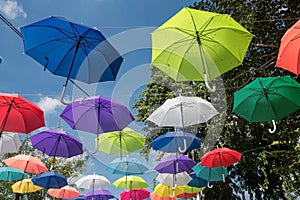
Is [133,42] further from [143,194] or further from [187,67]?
[143,194]

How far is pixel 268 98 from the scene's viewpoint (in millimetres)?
4320

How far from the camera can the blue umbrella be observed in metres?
6.11

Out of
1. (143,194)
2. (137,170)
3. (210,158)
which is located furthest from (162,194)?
(210,158)

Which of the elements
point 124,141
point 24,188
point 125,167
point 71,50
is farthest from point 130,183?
point 71,50

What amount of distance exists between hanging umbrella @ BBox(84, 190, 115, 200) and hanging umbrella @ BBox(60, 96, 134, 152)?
4.21 metres

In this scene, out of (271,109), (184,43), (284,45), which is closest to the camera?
(284,45)

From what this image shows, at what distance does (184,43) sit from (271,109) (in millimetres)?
1708

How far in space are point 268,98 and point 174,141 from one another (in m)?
2.43

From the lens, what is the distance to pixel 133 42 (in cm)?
525

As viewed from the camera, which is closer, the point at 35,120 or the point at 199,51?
the point at 199,51

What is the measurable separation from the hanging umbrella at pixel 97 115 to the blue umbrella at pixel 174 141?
142 cm

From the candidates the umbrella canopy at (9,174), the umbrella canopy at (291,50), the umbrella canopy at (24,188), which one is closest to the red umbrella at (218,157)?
the umbrella canopy at (291,50)

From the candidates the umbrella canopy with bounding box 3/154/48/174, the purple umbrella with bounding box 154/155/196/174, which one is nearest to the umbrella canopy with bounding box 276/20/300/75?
the purple umbrella with bounding box 154/155/196/174

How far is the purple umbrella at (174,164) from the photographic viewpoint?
673 centimetres
